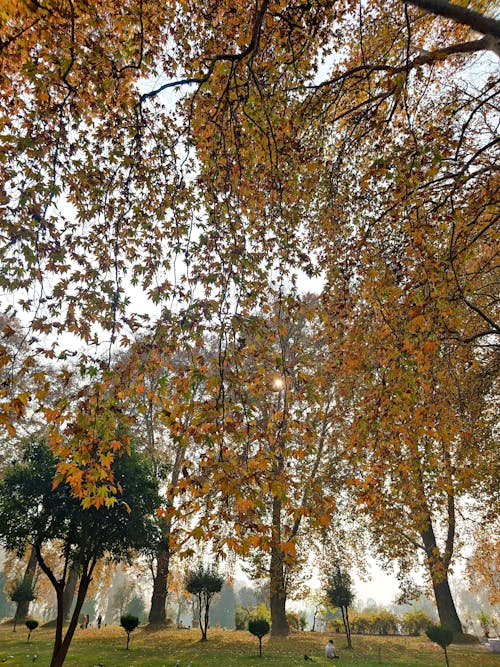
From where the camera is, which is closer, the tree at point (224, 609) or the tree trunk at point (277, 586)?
the tree trunk at point (277, 586)

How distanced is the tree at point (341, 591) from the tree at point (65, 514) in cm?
1086

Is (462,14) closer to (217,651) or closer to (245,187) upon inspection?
(245,187)

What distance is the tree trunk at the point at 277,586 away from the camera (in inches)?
682

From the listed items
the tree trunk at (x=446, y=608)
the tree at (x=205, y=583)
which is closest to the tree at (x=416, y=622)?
the tree trunk at (x=446, y=608)

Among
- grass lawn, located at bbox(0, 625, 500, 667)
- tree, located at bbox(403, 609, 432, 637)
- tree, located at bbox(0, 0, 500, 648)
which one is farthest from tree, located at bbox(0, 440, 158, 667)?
tree, located at bbox(403, 609, 432, 637)

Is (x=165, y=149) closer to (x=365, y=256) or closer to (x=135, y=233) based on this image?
(x=135, y=233)

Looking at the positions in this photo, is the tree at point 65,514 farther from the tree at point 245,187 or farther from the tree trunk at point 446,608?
the tree trunk at point 446,608

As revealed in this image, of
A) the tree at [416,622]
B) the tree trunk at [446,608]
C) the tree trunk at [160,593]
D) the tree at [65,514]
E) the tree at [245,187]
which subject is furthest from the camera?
the tree at [416,622]

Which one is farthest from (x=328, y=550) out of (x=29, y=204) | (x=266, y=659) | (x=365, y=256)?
(x=29, y=204)

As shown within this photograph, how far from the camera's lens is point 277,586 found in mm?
17641

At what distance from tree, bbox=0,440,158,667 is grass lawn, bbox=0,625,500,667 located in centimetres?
353

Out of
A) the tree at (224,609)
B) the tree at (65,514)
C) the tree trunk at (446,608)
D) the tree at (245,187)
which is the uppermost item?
the tree at (245,187)

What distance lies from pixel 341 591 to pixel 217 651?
241 inches

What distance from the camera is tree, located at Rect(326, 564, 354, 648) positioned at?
17969mm
